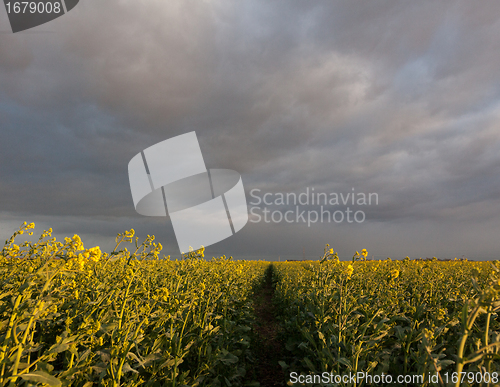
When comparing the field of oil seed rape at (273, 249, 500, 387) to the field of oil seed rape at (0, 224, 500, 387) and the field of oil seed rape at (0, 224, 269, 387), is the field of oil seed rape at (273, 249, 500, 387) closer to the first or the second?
the field of oil seed rape at (0, 224, 500, 387)

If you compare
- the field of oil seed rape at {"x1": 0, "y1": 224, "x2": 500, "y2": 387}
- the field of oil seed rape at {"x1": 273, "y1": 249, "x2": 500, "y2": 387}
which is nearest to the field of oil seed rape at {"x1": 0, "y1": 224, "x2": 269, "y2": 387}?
the field of oil seed rape at {"x1": 0, "y1": 224, "x2": 500, "y2": 387}

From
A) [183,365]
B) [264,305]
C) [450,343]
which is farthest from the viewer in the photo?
[264,305]

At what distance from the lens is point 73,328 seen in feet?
9.11

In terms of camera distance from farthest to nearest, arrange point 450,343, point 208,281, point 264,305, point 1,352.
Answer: point 264,305, point 208,281, point 450,343, point 1,352

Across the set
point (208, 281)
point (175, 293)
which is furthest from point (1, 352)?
point (208, 281)

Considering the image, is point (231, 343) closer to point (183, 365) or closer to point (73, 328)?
point (183, 365)

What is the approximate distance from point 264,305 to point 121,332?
39.2 ft

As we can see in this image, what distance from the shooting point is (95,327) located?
245 centimetres

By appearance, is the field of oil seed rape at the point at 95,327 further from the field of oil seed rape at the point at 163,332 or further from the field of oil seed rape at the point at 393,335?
the field of oil seed rape at the point at 393,335

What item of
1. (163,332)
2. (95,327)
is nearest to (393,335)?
(163,332)

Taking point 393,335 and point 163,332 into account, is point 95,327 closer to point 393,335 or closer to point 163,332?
point 163,332

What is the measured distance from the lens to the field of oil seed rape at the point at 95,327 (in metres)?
1.94

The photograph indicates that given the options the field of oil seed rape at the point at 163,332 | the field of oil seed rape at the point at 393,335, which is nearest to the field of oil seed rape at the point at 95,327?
the field of oil seed rape at the point at 163,332

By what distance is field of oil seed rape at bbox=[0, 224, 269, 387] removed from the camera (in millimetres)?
1936
